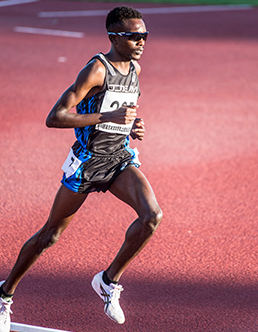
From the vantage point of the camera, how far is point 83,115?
11.1ft

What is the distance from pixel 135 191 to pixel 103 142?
42 centimetres

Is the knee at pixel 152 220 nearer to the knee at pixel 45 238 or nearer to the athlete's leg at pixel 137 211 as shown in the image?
the athlete's leg at pixel 137 211

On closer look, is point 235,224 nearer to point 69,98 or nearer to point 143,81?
point 69,98

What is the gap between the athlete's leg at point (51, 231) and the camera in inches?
137

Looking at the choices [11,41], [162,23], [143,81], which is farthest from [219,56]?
[11,41]

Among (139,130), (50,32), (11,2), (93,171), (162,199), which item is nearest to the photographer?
(93,171)

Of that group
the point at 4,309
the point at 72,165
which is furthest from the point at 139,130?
the point at 4,309

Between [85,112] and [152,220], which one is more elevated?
[85,112]

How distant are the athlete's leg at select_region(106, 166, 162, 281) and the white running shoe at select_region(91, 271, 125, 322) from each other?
75 mm

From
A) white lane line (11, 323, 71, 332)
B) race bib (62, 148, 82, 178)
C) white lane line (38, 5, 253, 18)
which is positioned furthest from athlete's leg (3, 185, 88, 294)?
white lane line (38, 5, 253, 18)

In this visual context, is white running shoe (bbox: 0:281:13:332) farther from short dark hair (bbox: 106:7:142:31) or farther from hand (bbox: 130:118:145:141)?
short dark hair (bbox: 106:7:142:31)

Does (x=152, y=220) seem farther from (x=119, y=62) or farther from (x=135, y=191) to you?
(x=119, y=62)

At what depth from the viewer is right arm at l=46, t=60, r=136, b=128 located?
331 centimetres

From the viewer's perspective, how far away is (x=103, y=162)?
359 centimetres
